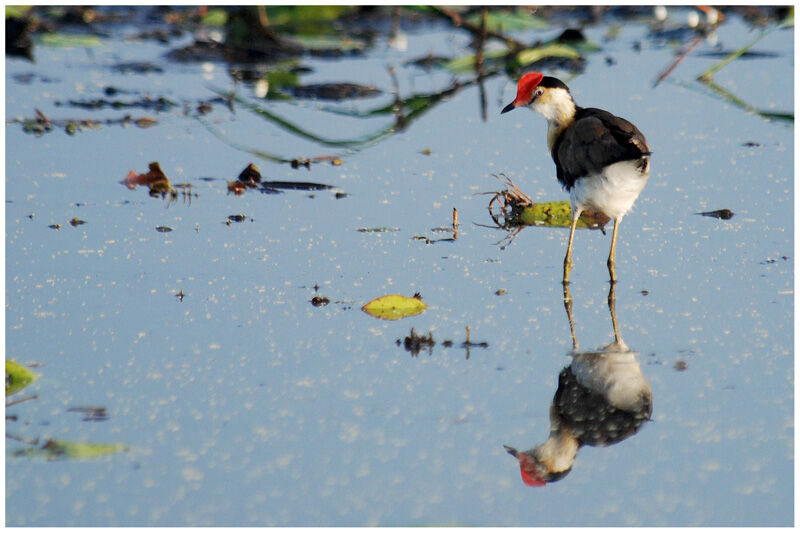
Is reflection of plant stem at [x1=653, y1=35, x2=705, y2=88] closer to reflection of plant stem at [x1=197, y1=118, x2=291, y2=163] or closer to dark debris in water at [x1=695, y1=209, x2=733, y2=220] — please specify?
dark debris in water at [x1=695, y1=209, x2=733, y2=220]

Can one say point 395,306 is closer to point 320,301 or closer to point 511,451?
point 320,301

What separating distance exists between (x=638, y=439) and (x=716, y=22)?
26.5 ft

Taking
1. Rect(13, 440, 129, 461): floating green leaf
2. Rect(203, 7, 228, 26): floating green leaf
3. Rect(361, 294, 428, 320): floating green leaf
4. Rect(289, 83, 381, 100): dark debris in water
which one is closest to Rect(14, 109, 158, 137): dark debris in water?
Rect(289, 83, 381, 100): dark debris in water

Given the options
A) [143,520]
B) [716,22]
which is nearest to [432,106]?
[716,22]

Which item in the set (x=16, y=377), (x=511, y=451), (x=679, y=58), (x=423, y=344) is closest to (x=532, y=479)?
(x=511, y=451)

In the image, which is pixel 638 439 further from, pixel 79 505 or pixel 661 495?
pixel 79 505

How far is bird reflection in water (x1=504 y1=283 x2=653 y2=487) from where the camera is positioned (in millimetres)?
3027

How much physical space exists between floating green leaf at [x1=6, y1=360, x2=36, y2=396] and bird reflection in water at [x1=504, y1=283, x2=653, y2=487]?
1498 mm

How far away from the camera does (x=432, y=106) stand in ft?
24.9

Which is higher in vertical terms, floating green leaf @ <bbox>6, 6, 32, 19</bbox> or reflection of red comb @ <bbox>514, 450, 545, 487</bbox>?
floating green leaf @ <bbox>6, 6, 32, 19</bbox>

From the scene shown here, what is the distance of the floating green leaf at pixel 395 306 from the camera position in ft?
13.7

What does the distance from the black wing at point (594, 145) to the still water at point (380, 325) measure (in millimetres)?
426

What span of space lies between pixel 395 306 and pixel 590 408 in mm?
1043

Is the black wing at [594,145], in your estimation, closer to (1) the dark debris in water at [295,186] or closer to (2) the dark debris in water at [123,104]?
(1) the dark debris in water at [295,186]
